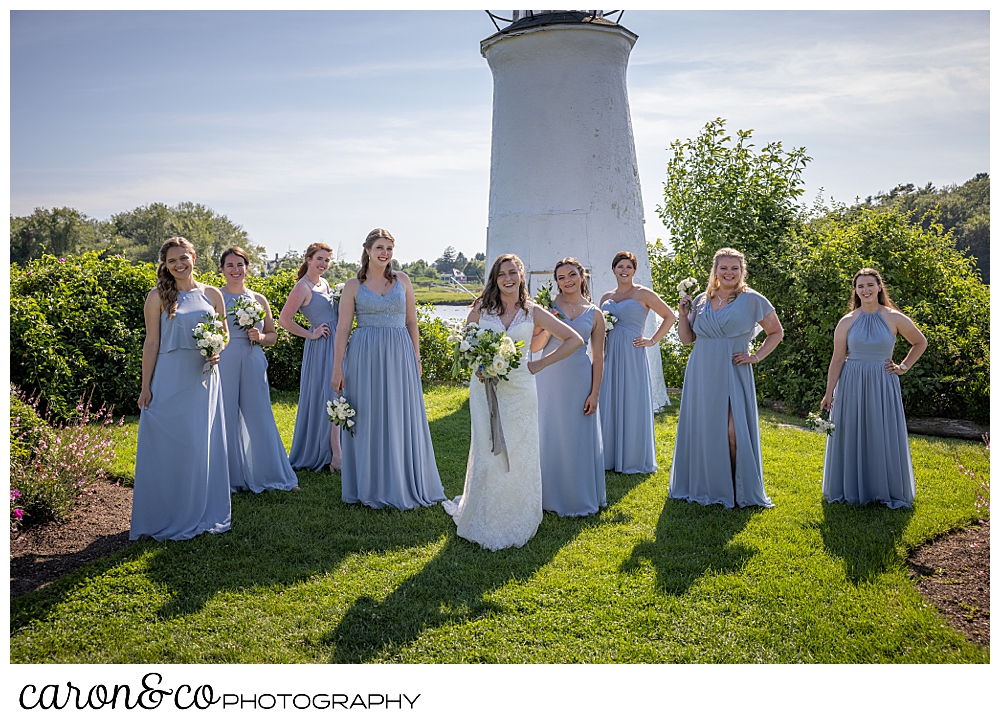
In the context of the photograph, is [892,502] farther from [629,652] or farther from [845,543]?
[629,652]

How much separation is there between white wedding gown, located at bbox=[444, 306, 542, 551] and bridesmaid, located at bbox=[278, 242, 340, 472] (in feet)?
9.06

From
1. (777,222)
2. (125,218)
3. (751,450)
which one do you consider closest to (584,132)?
(777,222)

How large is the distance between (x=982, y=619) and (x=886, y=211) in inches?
384

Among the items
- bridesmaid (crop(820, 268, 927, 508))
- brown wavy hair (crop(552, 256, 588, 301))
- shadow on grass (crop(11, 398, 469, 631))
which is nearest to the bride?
shadow on grass (crop(11, 398, 469, 631))

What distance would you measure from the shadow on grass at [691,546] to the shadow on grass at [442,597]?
0.72 metres

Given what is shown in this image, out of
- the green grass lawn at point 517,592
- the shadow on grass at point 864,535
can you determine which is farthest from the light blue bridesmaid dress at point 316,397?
the shadow on grass at point 864,535

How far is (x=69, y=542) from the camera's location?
6.01m

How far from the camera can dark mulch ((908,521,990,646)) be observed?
474 centimetres

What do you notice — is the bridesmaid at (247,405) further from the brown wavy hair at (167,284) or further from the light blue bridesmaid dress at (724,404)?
the light blue bridesmaid dress at (724,404)

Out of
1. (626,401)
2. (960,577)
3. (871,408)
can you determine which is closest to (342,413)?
(626,401)

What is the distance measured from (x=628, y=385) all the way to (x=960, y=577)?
386 centimetres

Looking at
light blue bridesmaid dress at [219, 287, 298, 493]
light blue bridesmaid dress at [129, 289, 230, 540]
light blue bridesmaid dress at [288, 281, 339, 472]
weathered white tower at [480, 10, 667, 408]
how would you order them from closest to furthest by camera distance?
1. light blue bridesmaid dress at [129, 289, 230, 540]
2. light blue bridesmaid dress at [219, 287, 298, 493]
3. light blue bridesmaid dress at [288, 281, 339, 472]
4. weathered white tower at [480, 10, 667, 408]

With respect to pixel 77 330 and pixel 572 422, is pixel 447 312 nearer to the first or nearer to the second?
pixel 77 330

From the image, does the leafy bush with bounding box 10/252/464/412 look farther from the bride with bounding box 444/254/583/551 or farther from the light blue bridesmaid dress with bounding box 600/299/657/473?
the light blue bridesmaid dress with bounding box 600/299/657/473
